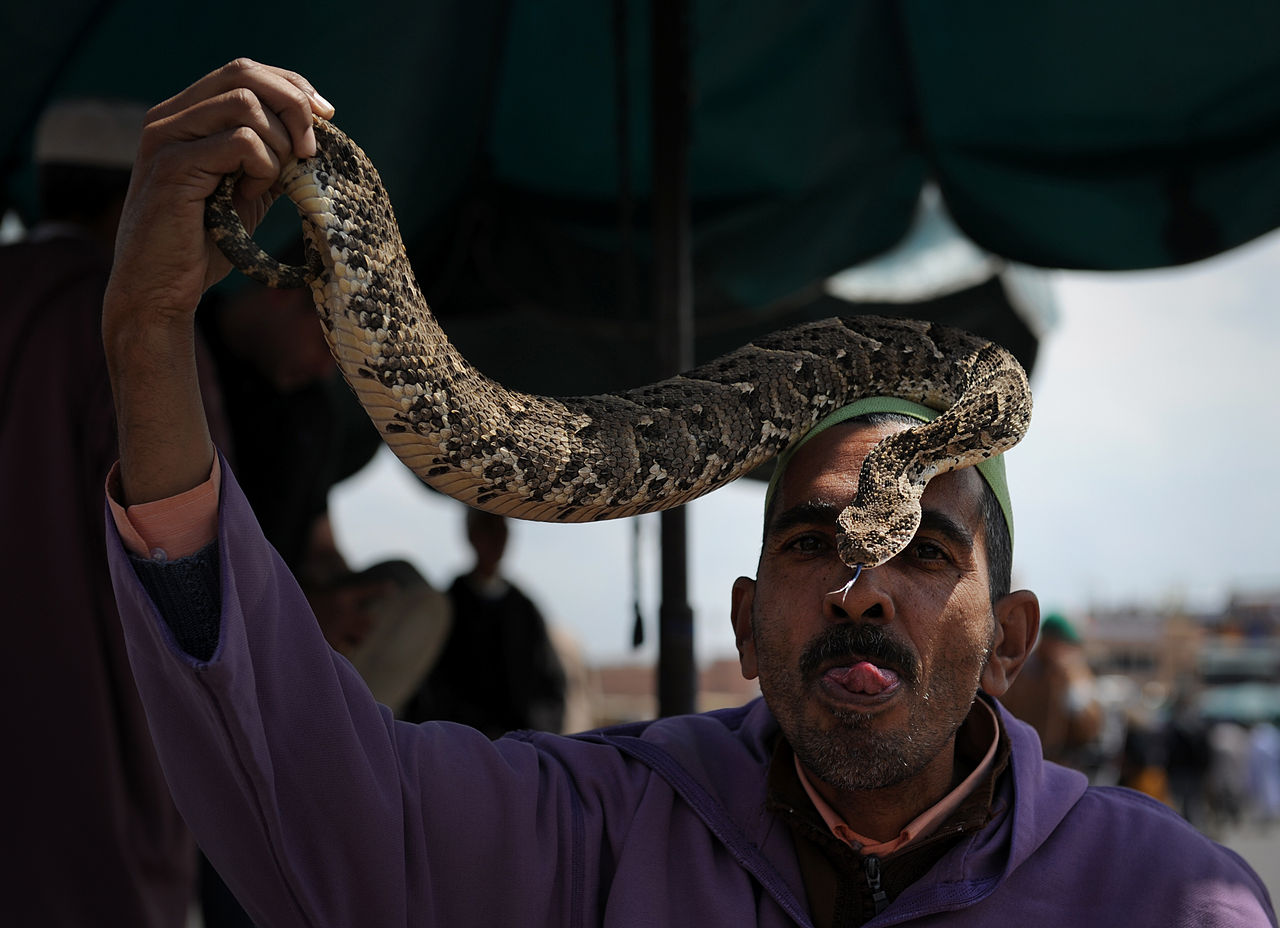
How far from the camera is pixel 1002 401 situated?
2775mm

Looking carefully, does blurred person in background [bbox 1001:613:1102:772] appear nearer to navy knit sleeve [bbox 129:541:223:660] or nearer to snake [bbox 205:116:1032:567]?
snake [bbox 205:116:1032:567]

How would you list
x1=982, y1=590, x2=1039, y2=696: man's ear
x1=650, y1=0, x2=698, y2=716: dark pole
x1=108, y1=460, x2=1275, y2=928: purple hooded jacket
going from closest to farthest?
1. x1=108, y1=460, x2=1275, y2=928: purple hooded jacket
2. x1=982, y1=590, x2=1039, y2=696: man's ear
3. x1=650, y1=0, x2=698, y2=716: dark pole

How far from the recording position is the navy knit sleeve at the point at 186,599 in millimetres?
1975

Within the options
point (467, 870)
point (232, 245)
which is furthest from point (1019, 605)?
point (232, 245)

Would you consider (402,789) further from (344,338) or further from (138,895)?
(138,895)

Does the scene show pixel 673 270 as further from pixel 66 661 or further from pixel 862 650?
pixel 66 661

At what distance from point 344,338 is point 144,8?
266 cm

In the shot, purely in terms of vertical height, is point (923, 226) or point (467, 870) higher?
point (923, 226)

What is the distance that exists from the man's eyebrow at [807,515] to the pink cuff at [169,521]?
116cm

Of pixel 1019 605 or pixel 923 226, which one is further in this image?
pixel 923 226

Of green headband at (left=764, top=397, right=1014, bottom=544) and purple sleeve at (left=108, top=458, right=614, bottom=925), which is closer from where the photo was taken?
purple sleeve at (left=108, top=458, right=614, bottom=925)

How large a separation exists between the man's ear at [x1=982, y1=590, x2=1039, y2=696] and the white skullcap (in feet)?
8.73

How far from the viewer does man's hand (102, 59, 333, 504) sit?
74.9 inches

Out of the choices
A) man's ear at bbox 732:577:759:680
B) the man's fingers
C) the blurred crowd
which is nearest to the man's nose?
man's ear at bbox 732:577:759:680
